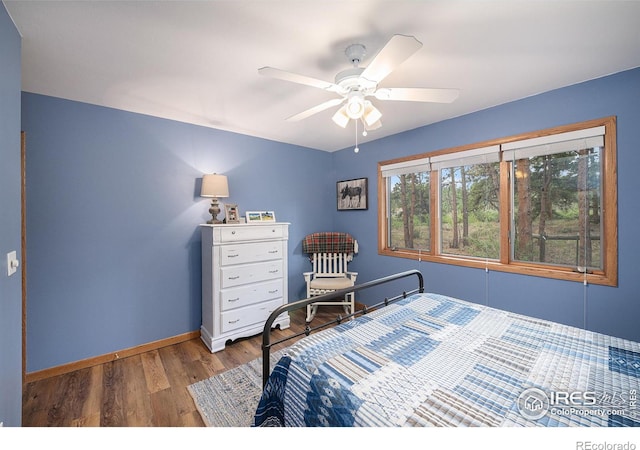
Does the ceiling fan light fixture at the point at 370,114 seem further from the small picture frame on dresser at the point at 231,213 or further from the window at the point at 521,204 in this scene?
the small picture frame on dresser at the point at 231,213

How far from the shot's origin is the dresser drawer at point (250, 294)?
2740 millimetres

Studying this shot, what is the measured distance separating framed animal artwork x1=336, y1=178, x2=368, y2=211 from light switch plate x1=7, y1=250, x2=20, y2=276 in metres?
3.35

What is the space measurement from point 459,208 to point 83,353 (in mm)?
4038

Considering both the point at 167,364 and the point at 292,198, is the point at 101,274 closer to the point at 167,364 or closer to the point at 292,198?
the point at 167,364

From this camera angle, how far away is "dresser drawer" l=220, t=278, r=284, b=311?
108 inches

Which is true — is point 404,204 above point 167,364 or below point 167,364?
above

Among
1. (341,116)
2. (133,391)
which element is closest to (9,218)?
(133,391)

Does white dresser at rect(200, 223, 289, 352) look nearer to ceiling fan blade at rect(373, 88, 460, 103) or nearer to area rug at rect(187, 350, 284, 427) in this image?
area rug at rect(187, 350, 284, 427)

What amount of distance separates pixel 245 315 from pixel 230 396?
3.12ft

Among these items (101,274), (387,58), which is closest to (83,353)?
(101,274)

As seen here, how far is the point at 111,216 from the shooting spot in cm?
250

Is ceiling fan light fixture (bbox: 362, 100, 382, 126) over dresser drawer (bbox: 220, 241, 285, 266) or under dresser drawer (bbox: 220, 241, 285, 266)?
over

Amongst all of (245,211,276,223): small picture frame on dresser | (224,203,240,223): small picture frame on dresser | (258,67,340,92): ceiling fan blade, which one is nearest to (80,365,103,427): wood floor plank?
(224,203,240,223): small picture frame on dresser

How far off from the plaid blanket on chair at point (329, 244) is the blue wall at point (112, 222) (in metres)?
1.09
